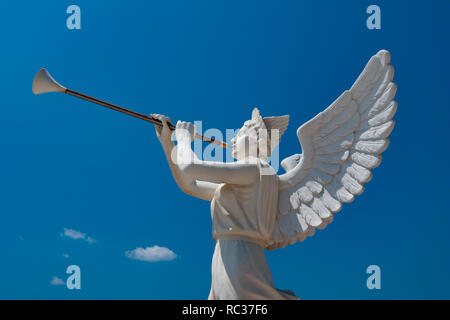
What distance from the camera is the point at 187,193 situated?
6660 millimetres

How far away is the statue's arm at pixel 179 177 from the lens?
21.4 feet

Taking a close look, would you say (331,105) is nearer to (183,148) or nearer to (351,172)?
(351,172)

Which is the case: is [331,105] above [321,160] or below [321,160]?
above

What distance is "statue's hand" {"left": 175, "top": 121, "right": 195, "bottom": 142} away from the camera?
20.6 feet

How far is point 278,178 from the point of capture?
6.40m

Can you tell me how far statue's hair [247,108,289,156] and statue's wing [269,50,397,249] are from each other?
43cm

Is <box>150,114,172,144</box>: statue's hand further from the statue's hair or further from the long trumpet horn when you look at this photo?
the statue's hair

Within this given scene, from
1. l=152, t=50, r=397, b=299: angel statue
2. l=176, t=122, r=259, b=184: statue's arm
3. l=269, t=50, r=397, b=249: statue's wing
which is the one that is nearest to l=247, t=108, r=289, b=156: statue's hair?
l=152, t=50, r=397, b=299: angel statue

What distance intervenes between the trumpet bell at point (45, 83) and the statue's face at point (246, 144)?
2129 mm

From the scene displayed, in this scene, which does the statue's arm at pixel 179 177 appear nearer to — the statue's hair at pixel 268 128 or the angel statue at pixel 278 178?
the angel statue at pixel 278 178

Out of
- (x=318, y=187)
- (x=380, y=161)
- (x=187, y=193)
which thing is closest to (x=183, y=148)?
(x=187, y=193)

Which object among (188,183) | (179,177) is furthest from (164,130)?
(188,183)
